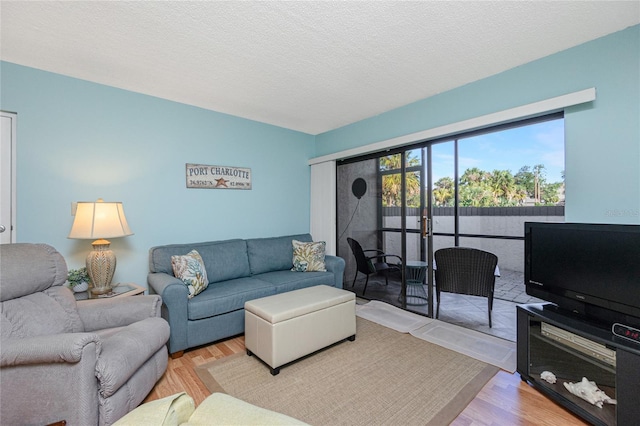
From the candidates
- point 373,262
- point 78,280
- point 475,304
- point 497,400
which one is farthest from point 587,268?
point 78,280

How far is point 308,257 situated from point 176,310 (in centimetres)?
168

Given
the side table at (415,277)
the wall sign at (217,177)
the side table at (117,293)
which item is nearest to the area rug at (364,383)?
the side table at (117,293)

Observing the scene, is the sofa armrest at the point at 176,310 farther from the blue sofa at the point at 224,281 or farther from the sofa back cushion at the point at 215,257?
the sofa back cushion at the point at 215,257

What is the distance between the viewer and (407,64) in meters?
2.42

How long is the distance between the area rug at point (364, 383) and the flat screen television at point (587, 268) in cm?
79

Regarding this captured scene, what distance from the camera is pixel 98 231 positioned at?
234cm

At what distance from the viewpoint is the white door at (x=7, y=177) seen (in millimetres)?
2379

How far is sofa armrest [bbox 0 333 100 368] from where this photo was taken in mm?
1306

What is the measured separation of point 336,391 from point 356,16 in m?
2.54

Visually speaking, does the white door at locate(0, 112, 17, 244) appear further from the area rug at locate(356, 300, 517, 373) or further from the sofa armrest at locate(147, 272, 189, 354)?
the area rug at locate(356, 300, 517, 373)

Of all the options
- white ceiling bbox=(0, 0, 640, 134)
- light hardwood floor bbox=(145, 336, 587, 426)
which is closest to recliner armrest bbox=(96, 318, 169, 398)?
light hardwood floor bbox=(145, 336, 587, 426)

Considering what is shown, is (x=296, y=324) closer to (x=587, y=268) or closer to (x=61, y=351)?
(x=61, y=351)

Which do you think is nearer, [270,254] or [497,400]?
[497,400]

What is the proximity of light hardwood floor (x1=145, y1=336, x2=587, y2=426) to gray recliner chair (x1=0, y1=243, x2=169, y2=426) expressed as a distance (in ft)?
0.56
